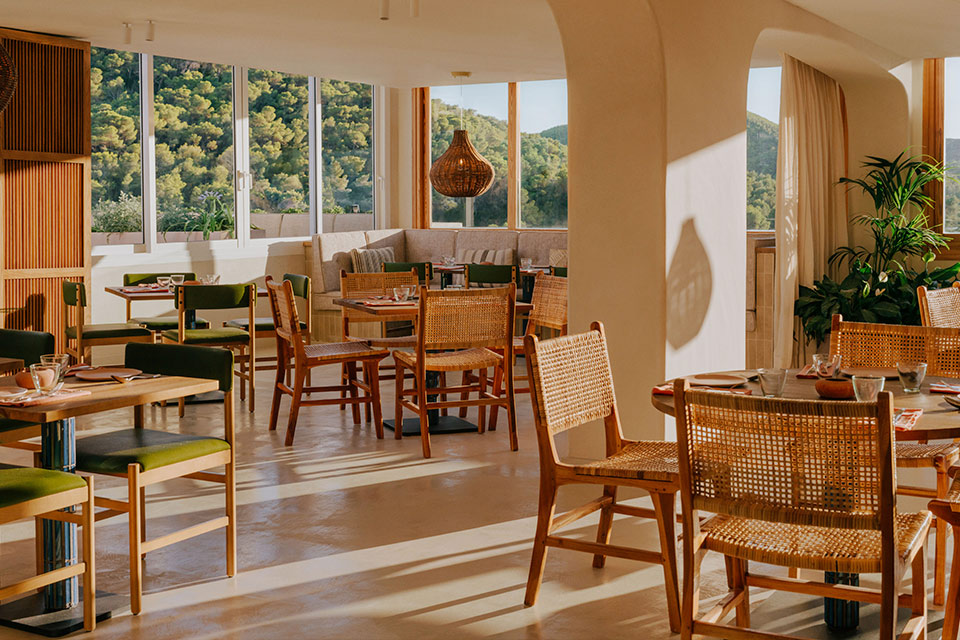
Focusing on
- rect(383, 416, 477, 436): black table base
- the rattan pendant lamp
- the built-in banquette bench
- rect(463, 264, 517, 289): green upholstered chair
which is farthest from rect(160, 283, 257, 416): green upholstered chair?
the built-in banquette bench

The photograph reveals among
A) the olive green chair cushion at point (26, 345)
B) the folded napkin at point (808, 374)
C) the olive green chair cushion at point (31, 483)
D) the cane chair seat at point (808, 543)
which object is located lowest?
the cane chair seat at point (808, 543)

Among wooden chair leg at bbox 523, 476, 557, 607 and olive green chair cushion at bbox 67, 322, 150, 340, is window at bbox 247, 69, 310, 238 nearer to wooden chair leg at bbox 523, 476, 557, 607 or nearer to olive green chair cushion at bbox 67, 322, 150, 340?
olive green chair cushion at bbox 67, 322, 150, 340

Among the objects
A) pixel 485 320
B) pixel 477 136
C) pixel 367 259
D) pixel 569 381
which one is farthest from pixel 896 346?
pixel 477 136

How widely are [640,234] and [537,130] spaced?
625 centimetres

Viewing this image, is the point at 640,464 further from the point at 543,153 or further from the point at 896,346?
the point at 543,153

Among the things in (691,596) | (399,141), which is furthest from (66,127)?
(691,596)

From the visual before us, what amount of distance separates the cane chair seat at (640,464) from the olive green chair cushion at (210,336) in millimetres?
3948

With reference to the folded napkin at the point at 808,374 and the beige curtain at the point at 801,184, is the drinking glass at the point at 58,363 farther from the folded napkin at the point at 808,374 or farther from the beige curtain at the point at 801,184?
the beige curtain at the point at 801,184

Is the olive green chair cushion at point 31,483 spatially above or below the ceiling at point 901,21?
below

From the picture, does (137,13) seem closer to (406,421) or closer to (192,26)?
(192,26)

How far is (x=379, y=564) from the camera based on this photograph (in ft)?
12.6

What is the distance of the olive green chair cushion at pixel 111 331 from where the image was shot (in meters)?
6.90

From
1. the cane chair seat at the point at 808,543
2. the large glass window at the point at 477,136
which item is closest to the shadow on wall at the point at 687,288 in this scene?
the cane chair seat at the point at 808,543

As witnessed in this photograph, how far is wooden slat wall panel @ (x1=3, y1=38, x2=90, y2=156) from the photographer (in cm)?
737
